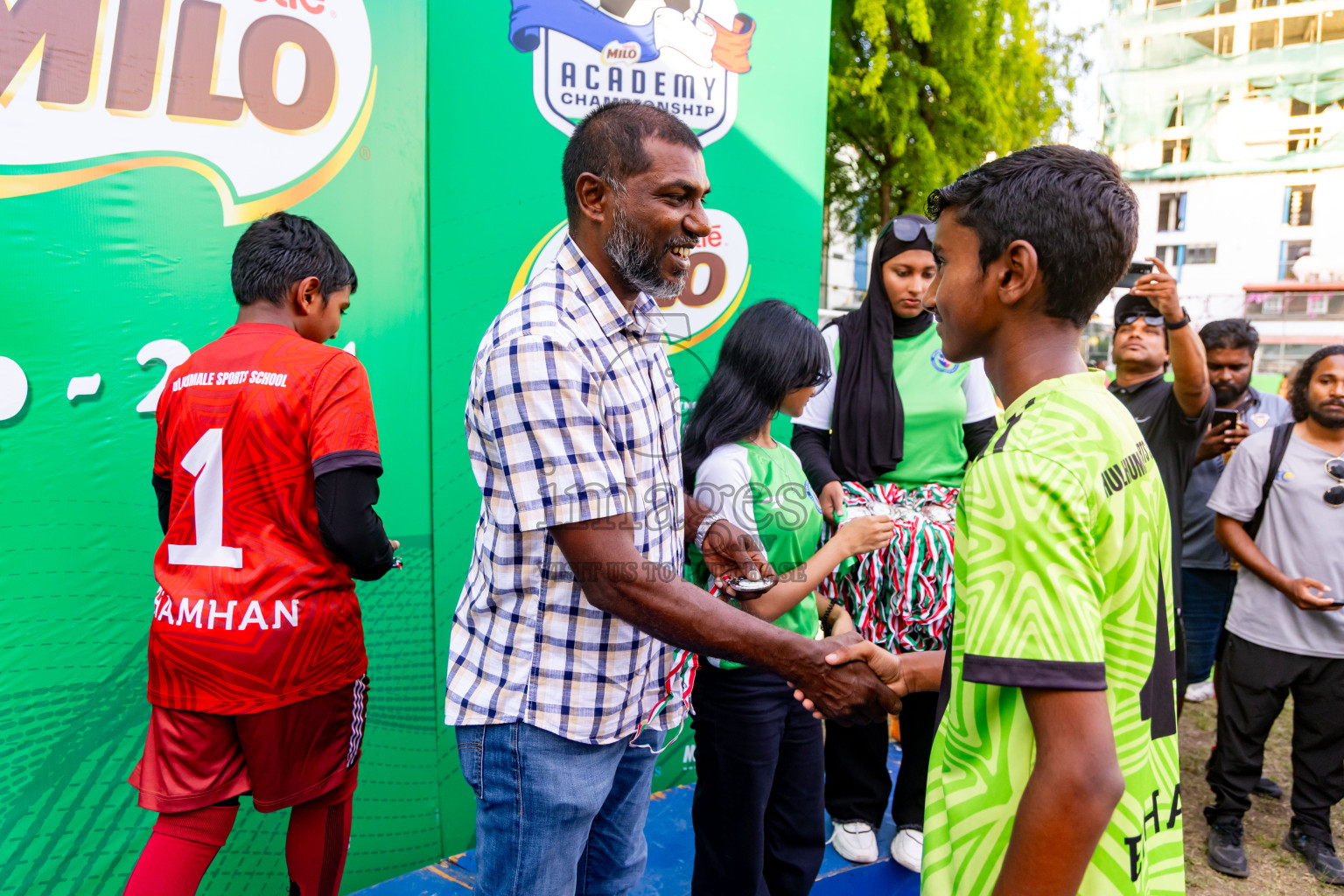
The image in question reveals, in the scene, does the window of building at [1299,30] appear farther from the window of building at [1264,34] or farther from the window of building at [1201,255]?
the window of building at [1201,255]

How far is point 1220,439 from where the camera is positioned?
13.2 feet

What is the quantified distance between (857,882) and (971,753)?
7.21 ft

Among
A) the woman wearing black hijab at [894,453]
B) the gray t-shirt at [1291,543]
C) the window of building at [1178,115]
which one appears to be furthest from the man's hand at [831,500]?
the window of building at [1178,115]

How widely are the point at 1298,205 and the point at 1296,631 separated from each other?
34677 millimetres

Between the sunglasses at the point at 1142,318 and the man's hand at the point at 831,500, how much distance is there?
2133mm

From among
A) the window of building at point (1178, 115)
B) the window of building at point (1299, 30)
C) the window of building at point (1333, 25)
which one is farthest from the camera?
the window of building at point (1178, 115)

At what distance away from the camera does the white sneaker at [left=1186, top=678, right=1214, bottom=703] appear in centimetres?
541

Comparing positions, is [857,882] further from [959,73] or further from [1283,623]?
[959,73]

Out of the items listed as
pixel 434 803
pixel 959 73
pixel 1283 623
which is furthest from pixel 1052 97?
pixel 434 803

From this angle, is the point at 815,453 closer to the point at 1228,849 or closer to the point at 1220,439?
the point at 1220,439

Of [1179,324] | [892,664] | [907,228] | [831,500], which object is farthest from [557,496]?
[1179,324]

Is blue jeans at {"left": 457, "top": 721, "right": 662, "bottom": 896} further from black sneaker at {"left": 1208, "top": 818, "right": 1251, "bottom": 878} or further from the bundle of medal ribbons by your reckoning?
black sneaker at {"left": 1208, "top": 818, "right": 1251, "bottom": 878}

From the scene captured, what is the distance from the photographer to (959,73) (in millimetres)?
10359

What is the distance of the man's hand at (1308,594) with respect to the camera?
11.3 ft
